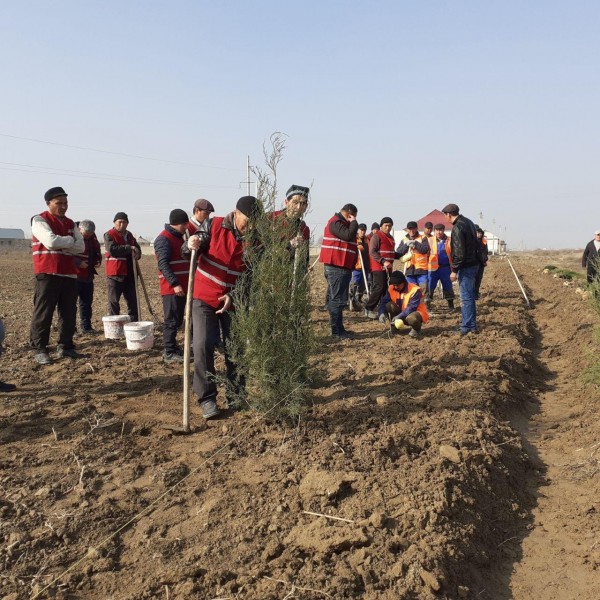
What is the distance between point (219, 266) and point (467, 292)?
4.88 metres

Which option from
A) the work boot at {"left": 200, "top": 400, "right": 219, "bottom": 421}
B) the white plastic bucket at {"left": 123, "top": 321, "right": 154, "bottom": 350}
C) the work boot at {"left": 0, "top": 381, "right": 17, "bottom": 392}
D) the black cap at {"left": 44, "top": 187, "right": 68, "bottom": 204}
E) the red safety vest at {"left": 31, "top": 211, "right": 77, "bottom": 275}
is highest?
the black cap at {"left": 44, "top": 187, "right": 68, "bottom": 204}

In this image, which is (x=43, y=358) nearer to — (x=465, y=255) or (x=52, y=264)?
(x=52, y=264)

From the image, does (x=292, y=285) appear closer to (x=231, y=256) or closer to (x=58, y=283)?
(x=231, y=256)

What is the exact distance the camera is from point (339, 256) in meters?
8.16

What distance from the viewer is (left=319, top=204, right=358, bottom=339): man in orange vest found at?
812 centimetres

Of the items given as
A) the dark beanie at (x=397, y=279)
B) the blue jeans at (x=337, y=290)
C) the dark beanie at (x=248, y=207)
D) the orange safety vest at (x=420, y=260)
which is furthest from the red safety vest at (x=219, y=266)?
the orange safety vest at (x=420, y=260)

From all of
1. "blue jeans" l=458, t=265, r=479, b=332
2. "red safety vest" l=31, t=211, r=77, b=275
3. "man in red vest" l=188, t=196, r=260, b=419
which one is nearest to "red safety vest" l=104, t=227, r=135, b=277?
"red safety vest" l=31, t=211, r=77, b=275

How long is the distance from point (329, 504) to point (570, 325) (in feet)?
29.1

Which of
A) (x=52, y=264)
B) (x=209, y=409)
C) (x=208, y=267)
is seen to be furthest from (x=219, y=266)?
(x=52, y=264)

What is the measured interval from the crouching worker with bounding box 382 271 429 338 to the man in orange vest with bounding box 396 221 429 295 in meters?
2.48

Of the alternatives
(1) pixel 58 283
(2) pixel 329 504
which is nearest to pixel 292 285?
(2) pixel 329 504

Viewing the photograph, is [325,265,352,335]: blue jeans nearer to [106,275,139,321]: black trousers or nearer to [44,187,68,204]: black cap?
[106,275,139,321]: black trousers

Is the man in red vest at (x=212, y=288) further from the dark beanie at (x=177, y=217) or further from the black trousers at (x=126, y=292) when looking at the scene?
the black trousers at (x=126, y=292)

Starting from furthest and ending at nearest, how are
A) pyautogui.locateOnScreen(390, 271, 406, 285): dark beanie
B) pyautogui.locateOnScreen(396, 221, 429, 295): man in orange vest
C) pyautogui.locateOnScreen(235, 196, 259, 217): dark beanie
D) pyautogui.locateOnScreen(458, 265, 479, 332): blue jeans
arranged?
pyautogui.locateOnScreen(396, 221, 429, 295): man in orange vest, pyautogui.locateOnScreen(390, 271, 406, 285): dark beanie, pyautogui.locateOnScreen(458, 265, 479, 332): blue jeans, pyautogui.locateOnScreen(235, 196, 259, 217): dark beanie
